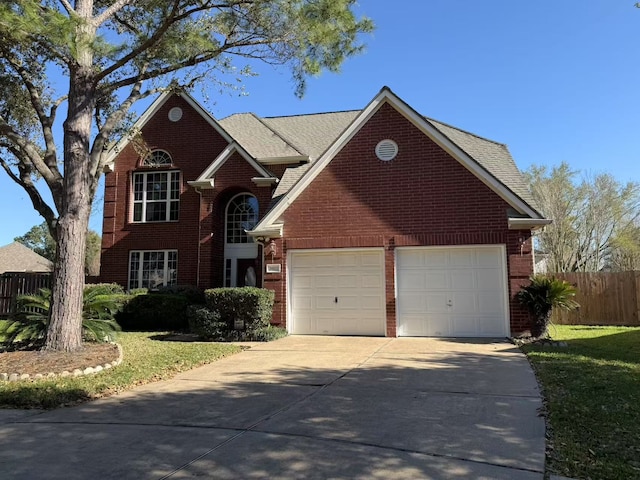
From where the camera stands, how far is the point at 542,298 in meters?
11.8

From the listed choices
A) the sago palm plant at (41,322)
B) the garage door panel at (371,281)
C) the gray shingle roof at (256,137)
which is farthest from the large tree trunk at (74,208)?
the gray shingle roof at (256,137)

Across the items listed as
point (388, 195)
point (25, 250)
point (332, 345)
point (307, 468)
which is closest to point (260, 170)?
point (388, 195)

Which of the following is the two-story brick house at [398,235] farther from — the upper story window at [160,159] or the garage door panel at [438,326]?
the upper story window at [160,159]

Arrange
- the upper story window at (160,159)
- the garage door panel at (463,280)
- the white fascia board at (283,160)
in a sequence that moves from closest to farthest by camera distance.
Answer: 1. the garage door panel at (463,280)
2. the white fascia board at (283,160)
3. the upper story window at (160,159)

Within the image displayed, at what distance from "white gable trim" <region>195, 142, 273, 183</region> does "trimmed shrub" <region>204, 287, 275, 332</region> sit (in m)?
6.77

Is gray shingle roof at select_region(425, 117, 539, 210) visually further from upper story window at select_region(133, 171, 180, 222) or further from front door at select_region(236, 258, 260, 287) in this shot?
upper story window at select_region(133, 171, 180, 222)

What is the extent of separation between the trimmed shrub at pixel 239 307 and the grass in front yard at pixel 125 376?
3.14 ft

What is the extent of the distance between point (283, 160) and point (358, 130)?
5.56 metres

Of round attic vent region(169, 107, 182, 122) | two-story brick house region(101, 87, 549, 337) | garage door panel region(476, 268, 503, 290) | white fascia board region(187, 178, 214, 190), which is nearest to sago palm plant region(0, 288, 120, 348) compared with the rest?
two-story brick house region(101, 87, 549, 337)

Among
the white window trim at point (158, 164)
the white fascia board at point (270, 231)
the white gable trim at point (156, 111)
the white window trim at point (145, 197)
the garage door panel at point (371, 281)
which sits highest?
the white gable trim at point (156, 111)

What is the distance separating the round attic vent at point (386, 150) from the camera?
13.5 metres

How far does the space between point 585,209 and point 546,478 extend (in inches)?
1197

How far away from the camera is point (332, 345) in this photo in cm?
1145

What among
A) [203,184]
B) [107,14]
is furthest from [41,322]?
[203,184]
